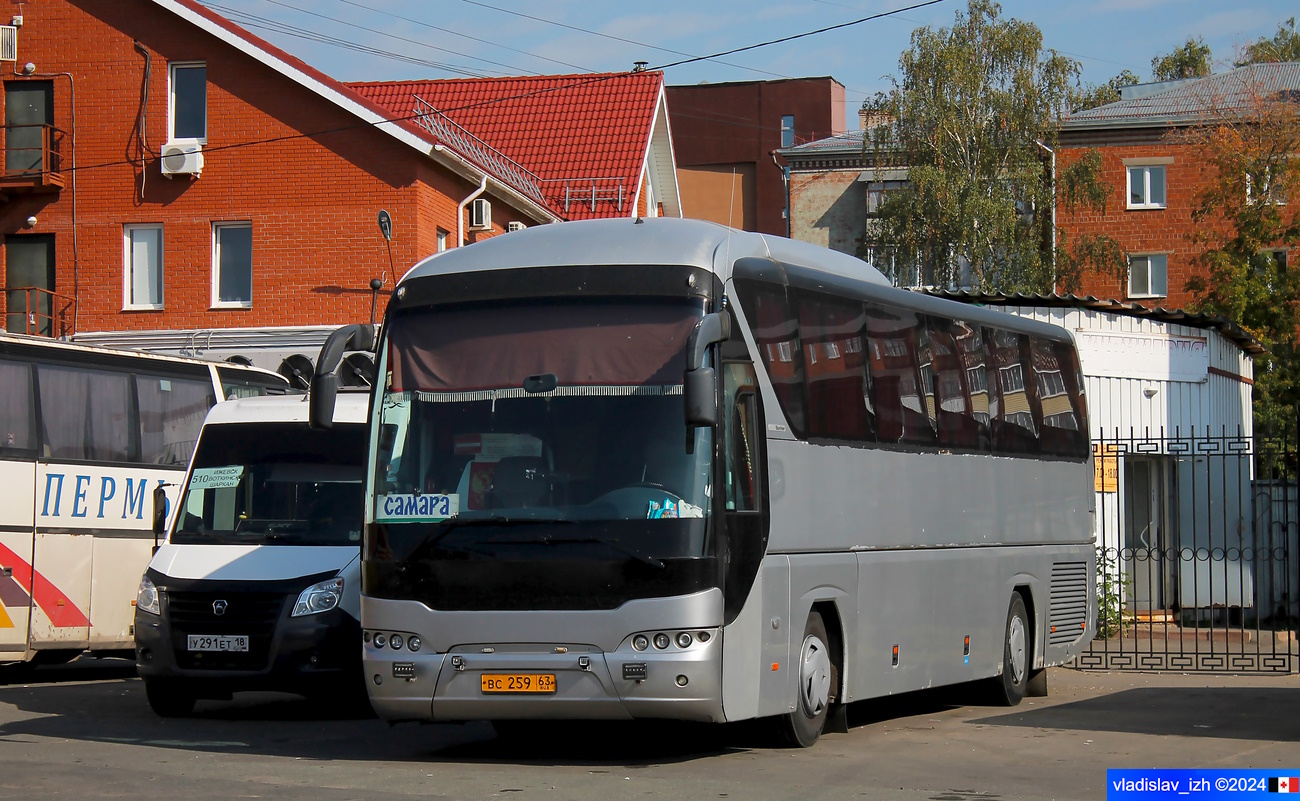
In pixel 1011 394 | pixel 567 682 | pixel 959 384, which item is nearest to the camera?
pixel 567 682

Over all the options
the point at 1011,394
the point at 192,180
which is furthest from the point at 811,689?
the point at 192,180

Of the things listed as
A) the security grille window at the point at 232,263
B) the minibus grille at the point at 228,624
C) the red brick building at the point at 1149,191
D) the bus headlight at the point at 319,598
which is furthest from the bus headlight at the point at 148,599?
the red brick building at the point at 1149,191

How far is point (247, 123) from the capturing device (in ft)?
103

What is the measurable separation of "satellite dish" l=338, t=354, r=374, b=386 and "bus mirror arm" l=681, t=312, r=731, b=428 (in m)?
10.7

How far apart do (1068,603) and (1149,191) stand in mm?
43029

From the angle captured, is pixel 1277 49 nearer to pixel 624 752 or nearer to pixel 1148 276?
pixel 1148 276

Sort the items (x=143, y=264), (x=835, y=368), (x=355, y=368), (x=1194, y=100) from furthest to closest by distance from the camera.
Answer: (x=1194, y=100) → (x=143, y=264) → (x=355, y=368) → (x=835, y=368)

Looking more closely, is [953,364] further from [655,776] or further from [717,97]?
[717,97]

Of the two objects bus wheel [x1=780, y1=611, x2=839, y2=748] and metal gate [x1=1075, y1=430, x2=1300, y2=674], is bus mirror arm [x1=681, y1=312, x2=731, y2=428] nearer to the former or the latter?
bus wheel [x1=780, y1=611, x2=839, y2=748]

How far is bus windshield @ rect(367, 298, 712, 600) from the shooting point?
33.0ft

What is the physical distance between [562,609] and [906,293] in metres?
5.01

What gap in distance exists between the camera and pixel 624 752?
1132cm

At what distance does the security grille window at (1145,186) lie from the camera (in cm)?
5672

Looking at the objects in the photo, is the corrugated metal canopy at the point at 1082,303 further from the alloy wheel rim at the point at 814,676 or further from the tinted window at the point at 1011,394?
the alloy wheel rim at the point at 814,676
